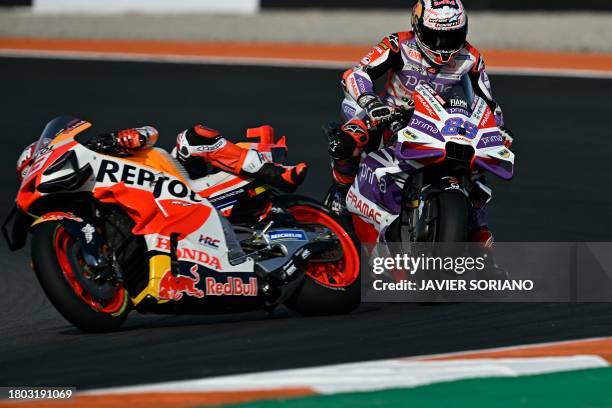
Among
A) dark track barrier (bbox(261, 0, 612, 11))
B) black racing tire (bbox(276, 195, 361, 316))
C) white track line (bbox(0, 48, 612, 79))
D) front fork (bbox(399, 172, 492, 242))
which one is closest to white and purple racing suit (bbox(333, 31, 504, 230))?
front fork (bbox(399, 172, 492, 242))

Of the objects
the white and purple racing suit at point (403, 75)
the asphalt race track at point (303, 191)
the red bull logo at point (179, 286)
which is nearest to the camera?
the asphalt race track at point (303, 191)

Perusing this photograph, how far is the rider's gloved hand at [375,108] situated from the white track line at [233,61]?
413 inches

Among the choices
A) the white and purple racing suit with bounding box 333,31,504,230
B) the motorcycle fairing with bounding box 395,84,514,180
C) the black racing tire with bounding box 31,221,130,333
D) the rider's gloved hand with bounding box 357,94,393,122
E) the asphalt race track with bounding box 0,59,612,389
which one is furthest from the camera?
the white and purple racing suit with bounding box 333,31,504,230

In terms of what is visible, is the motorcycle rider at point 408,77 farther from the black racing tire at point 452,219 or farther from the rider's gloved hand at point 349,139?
→ the black racing tire at point 452,219

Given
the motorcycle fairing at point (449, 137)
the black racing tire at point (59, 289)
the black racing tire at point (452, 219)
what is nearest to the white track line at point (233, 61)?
the motorcycle fairing at point (449, 137)

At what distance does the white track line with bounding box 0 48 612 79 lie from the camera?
19.8 m

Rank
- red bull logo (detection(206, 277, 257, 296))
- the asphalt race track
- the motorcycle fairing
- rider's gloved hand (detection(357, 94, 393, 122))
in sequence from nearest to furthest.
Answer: the asphalt race track → red bull logo (detection(206, 277, 257, 296)) → the motorcycle fairing → rider's gloved hand (detection(357, 94, 393, 122))

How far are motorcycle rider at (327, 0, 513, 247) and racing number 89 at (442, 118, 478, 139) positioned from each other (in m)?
0.30

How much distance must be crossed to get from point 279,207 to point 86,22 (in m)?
16.9

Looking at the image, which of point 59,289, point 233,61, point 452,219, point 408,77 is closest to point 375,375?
point 59,289

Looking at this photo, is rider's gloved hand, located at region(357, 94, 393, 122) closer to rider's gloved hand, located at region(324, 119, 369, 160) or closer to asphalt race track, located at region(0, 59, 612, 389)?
rider's gloved hand, located at region(324, 119, 369, 160)

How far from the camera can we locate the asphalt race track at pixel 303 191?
7400mm

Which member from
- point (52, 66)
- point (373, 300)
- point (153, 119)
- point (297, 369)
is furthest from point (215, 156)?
point (52, 66)

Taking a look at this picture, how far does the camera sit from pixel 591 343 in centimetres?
759
